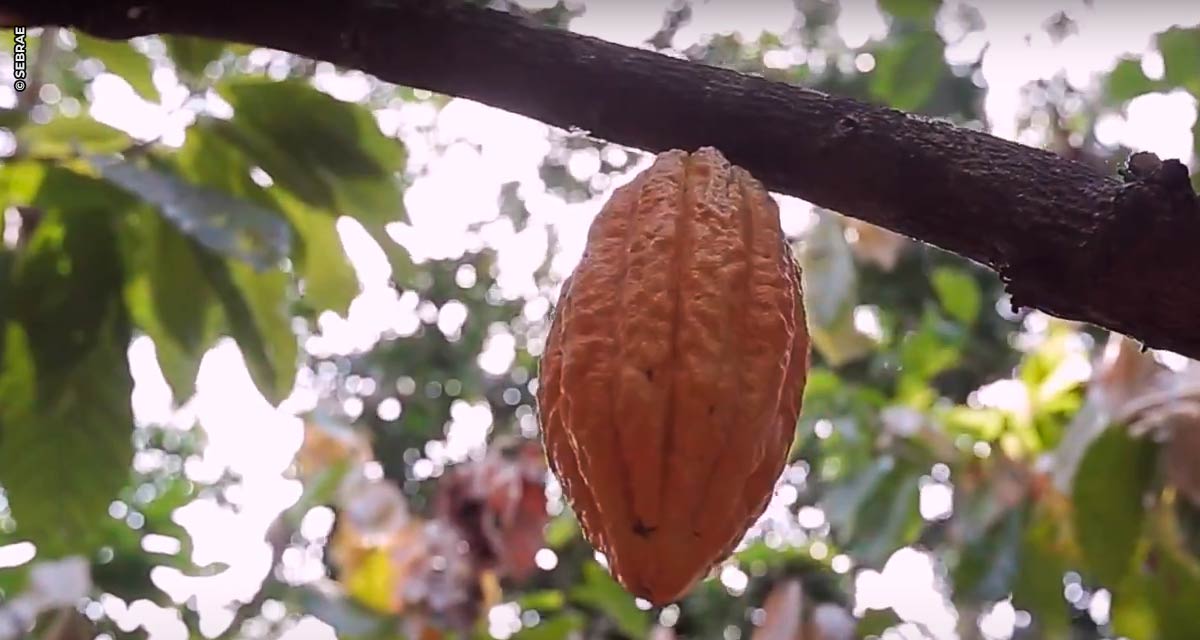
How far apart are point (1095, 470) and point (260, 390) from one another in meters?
1.07

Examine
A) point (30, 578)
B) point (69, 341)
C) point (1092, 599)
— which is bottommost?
point (1092, 599)

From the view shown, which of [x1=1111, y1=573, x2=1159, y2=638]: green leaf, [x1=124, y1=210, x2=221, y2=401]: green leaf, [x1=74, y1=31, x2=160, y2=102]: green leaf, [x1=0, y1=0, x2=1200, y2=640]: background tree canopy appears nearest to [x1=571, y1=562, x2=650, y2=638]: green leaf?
[x1=0, y1=0, x2=1200, y2=640]: background tree canopy

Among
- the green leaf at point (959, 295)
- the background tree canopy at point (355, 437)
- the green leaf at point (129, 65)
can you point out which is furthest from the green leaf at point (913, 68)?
the green leaf at point (959, 295)

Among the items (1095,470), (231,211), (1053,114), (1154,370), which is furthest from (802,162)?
(1053,114)

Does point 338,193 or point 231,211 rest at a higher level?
point 231,211

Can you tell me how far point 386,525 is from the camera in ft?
9.55

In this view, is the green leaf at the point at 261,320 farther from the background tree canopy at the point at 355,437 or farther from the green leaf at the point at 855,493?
the green leaf at the point at 855,493

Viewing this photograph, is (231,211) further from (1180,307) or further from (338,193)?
(1180,307)

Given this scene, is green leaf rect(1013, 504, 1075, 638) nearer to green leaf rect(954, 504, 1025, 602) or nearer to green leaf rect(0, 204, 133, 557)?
green leaf rect(954, 504, 1025, 602)

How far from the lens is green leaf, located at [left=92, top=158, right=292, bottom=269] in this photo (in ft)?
3.72

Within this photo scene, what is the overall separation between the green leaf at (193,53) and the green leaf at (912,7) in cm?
83

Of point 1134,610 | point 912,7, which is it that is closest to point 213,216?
point 912,7

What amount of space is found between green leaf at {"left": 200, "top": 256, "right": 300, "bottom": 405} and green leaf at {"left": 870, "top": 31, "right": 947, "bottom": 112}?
905mm

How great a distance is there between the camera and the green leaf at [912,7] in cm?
145
